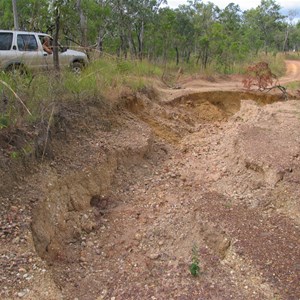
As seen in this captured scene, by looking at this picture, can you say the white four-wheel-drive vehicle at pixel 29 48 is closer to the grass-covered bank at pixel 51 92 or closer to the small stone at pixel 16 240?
the grass-covered bank at pixel 51 92

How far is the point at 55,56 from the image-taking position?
631cm

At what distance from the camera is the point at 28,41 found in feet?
28.1

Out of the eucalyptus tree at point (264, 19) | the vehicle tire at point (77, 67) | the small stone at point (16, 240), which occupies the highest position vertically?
the eucalyptus tree at point (264, 19)

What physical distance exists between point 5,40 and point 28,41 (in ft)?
1.73

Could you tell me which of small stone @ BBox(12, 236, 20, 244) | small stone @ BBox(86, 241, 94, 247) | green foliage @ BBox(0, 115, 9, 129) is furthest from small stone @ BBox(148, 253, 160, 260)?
green foliage @ BBox(0, 115, 9, 129)

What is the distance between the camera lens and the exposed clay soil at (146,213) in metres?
3.48

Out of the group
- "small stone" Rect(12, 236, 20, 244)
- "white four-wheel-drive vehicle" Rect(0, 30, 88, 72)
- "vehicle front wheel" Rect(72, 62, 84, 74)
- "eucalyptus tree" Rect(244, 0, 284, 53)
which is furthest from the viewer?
"eucalyptus tree" Rect(244, 0, 284, 53)

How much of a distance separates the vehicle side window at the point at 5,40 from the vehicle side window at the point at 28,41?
0.76 feet

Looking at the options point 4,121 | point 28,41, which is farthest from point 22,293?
point 28,41

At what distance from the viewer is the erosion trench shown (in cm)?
361

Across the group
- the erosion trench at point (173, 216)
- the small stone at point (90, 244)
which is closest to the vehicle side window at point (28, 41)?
the erosion trench at point (173, 216)

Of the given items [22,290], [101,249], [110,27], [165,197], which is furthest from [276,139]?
[110,27]

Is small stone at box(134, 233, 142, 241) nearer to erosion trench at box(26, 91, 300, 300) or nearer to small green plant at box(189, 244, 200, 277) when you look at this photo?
erosion trench at box(26, 91, 300, 300)

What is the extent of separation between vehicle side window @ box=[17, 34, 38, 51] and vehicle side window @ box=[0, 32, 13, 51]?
0.23 m
